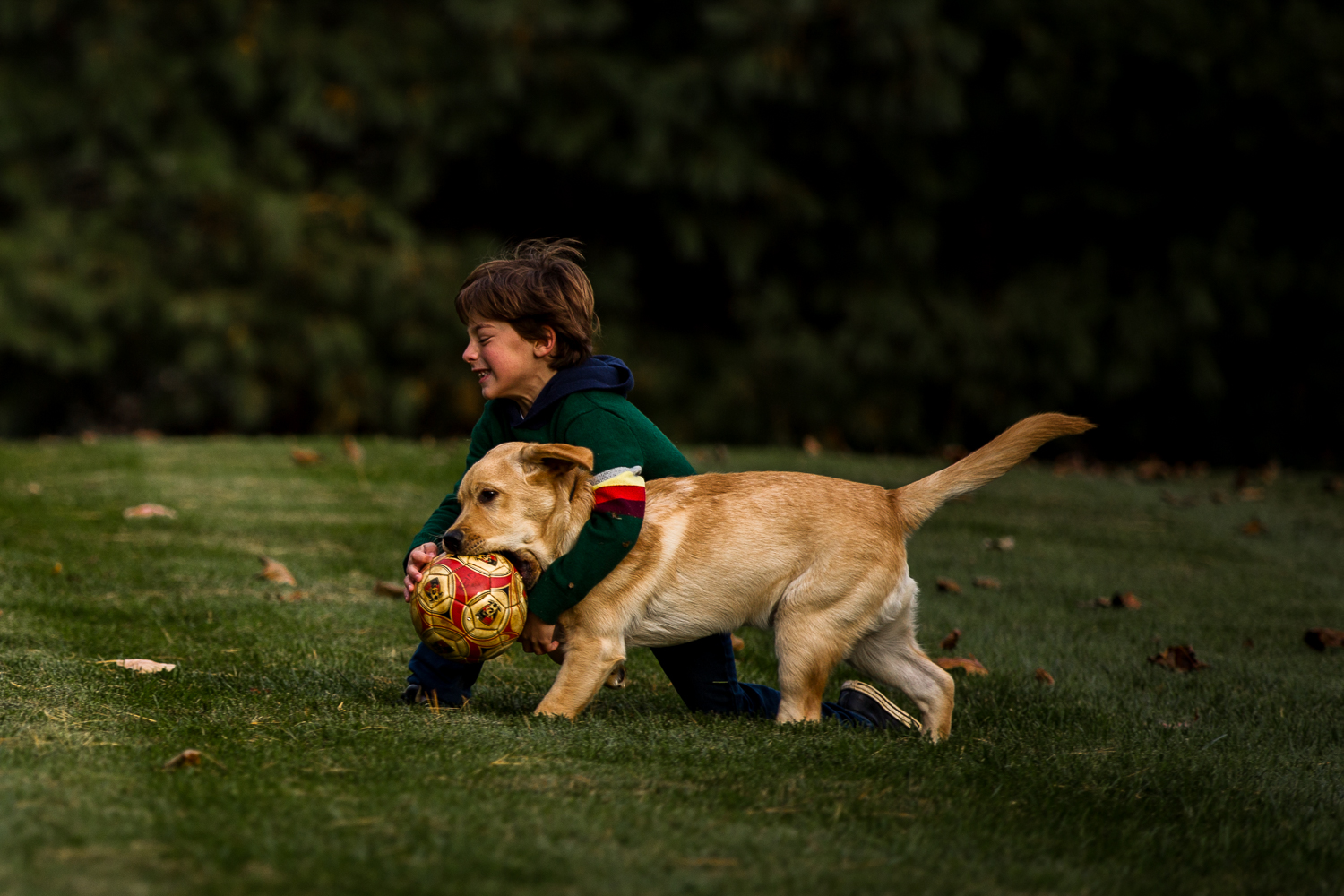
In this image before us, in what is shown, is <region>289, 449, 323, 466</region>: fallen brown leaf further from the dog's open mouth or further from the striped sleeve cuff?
the striped sleeve cuff

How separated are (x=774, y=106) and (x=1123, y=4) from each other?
3.71 metres

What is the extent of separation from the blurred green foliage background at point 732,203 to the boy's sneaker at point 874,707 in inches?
373

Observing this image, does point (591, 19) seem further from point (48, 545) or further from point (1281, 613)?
point (1281, 613)

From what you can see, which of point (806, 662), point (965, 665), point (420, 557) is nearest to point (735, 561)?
point (806, 662)

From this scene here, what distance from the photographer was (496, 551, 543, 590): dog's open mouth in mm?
3758

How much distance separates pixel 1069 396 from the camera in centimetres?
1397

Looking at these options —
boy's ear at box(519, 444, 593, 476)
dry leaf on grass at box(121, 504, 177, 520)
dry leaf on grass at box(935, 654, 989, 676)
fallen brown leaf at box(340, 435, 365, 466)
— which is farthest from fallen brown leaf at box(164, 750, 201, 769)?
fallen brown leaf at box(340, 435, 365, 466)

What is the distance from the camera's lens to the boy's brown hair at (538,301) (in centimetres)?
399

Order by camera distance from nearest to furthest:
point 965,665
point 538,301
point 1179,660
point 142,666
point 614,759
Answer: point 614,759 → point 538,301 → point 142,666 → point 965,665 → point 1179,660

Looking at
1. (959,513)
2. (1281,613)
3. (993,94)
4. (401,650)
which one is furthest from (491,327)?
(993,94)

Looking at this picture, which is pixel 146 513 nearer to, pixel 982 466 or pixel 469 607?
pixel 469 607

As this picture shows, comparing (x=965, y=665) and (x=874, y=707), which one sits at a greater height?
(x=874, y=707)

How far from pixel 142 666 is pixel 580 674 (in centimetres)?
156

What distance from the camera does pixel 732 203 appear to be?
44.8 feet
